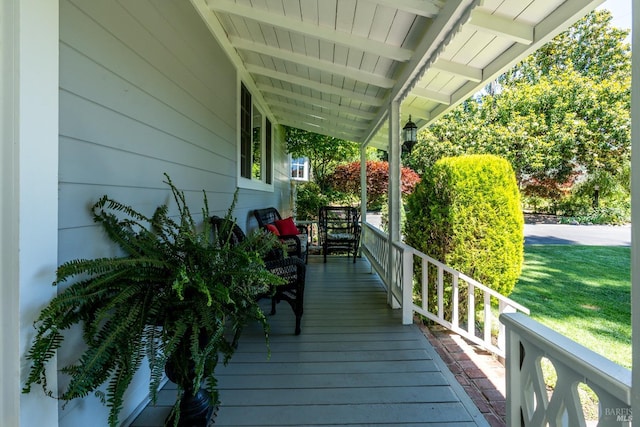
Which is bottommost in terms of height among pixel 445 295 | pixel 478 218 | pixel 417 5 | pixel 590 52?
pixel 445 295

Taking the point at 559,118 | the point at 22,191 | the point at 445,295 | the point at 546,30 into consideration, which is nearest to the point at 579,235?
the point at 559,118

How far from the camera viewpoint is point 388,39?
2.62m

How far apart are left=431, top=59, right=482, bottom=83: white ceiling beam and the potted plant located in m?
2.36

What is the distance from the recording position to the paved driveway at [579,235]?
31.4 ft

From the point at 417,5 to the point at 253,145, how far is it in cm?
366

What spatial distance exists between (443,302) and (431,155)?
1153 cm

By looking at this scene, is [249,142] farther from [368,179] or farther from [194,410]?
[368,179]

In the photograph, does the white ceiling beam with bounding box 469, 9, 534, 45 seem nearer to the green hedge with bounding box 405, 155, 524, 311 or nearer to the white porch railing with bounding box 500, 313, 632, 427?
the green hedge with bounding box 405, 155, 524, 311

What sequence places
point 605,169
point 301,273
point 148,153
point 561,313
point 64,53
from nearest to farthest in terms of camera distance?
1. point 64,53
2. point 148,153
3. point 301,273
4. point 561,313
5. point 605,169

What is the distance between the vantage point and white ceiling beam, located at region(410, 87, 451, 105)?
144 inches

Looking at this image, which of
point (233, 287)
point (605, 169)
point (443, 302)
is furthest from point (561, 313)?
point (605, 169)

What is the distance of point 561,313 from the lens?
4.32 meters

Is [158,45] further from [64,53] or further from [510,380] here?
[510,380]

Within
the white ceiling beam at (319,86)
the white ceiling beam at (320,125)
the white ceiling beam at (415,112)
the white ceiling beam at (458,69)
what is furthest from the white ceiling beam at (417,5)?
the white ceiling beam at (320,125)
